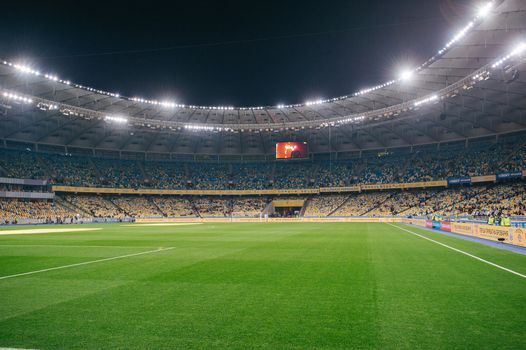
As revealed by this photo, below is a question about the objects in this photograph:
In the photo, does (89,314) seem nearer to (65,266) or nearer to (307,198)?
(65,266)

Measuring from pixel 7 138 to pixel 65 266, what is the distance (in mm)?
64640

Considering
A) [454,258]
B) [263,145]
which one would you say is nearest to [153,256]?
[454,258]

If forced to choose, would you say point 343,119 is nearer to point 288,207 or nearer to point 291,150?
point 291,150

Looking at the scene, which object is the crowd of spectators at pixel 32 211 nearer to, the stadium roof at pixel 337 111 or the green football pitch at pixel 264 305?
the stadium roof at pixel 337 111

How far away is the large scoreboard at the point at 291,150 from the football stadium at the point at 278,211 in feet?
0.56

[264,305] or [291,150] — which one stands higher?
[291,150]

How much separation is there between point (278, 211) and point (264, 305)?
233ft

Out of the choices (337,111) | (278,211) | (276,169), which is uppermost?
(337,111)

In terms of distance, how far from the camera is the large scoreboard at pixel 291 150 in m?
54.9

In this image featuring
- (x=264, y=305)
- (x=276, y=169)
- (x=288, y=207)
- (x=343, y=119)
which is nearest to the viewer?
(x=264, y=305)

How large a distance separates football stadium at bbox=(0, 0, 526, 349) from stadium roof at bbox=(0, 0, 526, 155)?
0.33 meters

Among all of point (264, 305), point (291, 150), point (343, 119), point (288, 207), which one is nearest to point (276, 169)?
point (288, 207)

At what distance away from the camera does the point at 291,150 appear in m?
55.0

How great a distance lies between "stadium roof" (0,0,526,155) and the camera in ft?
104
